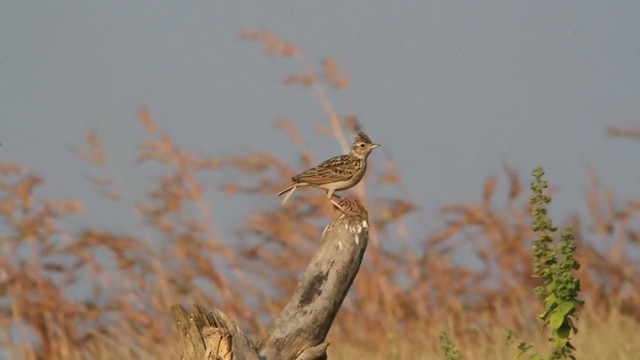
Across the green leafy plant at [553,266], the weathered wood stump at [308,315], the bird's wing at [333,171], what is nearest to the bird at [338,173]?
the bird's wing at [333,171]

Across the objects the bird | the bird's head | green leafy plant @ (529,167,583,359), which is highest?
the bird's head

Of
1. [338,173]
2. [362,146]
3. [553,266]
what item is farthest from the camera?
[362,146]

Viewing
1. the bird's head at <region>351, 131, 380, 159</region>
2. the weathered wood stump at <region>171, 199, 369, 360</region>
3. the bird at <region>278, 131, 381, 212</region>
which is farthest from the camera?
the bird's head at <region>351, 131, 380, 159</region>

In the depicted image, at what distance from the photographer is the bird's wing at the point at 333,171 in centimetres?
754

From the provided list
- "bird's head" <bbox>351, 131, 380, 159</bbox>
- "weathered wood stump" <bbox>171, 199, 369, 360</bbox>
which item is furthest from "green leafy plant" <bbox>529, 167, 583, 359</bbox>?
"bird's head" <bbox>351, 131, 380, 159</bbox>

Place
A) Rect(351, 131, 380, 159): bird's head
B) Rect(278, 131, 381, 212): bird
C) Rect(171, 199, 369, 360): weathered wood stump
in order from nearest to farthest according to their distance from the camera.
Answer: Rect(171, 199, 369, 360): weathered wood stump
Rect(278, 131, 381, 212): bird
Rect(351, 131, 380, 159): bird's head

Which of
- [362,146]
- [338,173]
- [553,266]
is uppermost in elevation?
[362,146]

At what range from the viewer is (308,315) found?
6.21 m

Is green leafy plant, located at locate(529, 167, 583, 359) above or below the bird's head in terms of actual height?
below

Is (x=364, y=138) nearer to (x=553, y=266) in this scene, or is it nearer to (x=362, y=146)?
(x=362, y=146)

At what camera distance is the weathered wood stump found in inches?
221

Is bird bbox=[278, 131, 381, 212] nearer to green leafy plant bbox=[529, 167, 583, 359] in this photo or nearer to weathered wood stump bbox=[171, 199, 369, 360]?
weathered wood stump bbox=[171, 199, 369, 360]

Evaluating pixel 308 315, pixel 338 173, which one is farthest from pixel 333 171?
pixel 308 315

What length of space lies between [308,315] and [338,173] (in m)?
1.56
